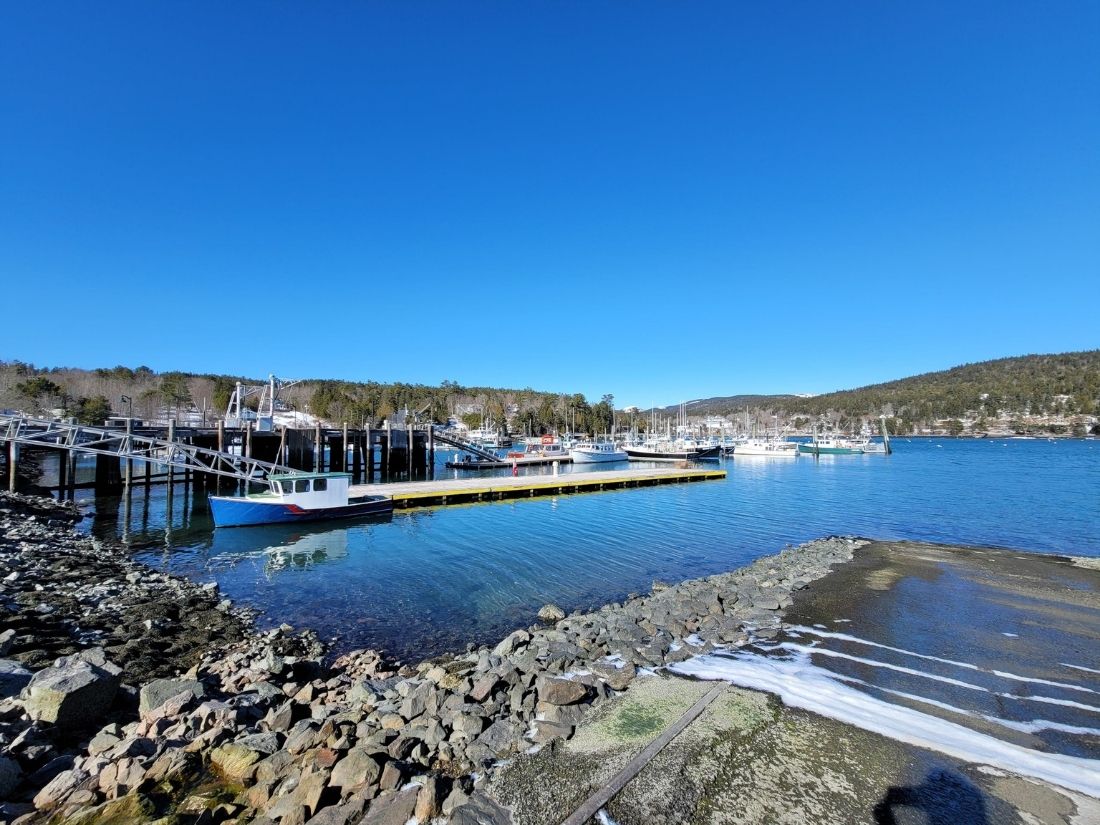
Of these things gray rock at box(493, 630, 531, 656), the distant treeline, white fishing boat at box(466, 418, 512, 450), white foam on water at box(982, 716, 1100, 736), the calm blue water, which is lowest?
the calm blue water

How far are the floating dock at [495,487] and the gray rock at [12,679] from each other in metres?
22.8

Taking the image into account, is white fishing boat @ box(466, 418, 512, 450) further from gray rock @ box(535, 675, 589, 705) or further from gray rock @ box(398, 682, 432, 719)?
gray rock @ box(535, 675, 589, 705)

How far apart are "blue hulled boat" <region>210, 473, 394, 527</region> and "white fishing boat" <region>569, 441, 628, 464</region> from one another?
52654mm

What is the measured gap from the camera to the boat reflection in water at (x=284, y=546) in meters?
18.5

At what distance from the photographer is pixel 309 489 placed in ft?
83.8

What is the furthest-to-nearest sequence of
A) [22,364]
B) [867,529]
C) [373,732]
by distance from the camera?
[22,364] → [867,529] → [373,732]

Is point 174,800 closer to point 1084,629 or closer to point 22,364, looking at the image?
point 1084,629

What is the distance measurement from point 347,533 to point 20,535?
11.1 metres

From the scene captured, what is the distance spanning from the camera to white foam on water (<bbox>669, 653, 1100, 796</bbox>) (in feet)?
18.0

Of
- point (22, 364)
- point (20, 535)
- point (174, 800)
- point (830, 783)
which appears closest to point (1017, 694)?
point (830, 783)

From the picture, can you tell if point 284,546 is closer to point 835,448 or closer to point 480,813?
point 480,813

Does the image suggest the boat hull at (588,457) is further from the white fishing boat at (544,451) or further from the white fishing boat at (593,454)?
the white fishing boat at (544,451)

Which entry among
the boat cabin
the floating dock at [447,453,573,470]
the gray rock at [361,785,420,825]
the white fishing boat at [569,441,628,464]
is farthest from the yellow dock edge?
the white fishing boat at [569,441,628,464]

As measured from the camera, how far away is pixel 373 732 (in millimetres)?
6129
